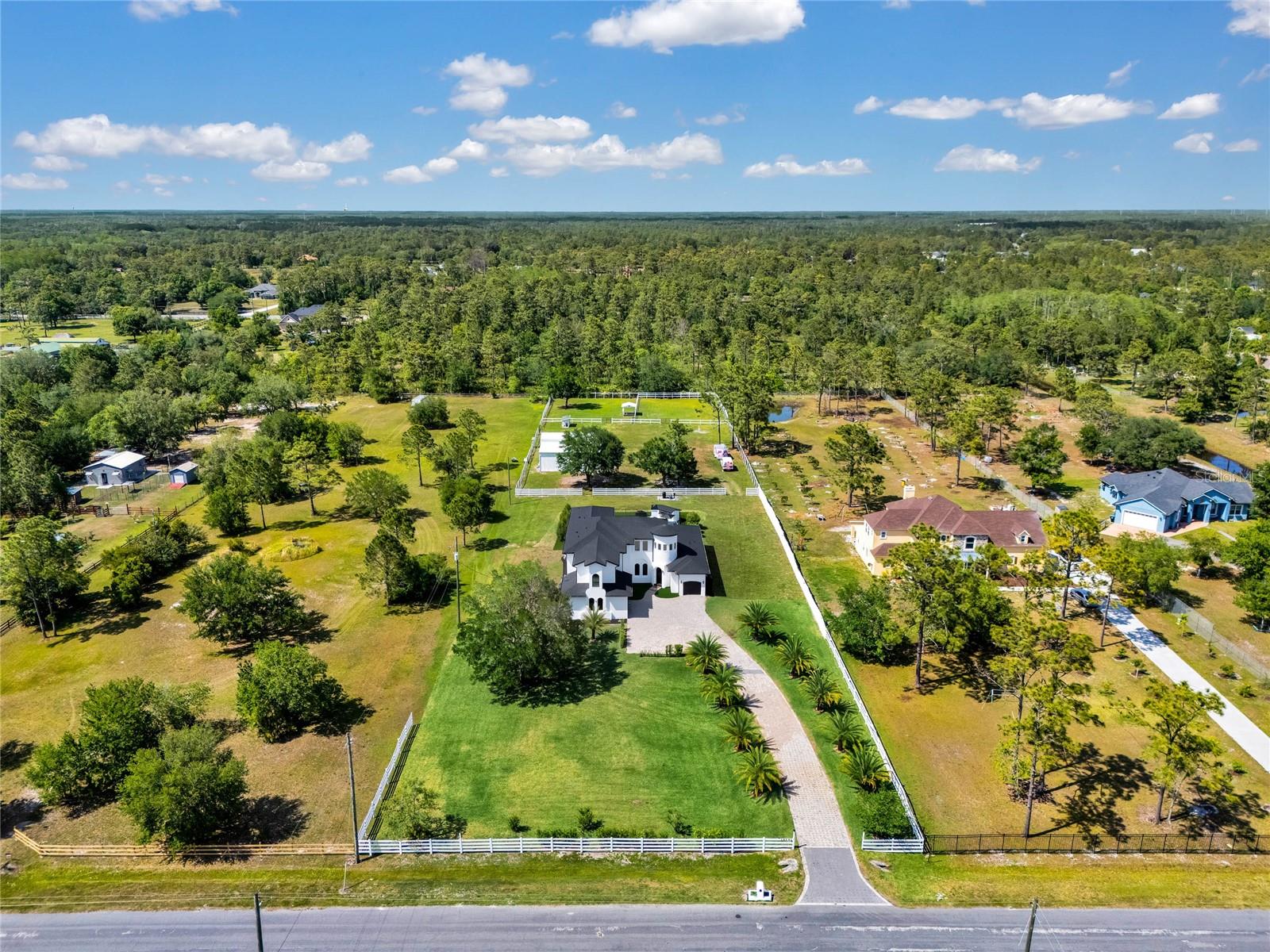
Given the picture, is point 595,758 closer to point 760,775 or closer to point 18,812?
point 760,775

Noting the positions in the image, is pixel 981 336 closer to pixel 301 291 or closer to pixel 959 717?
pixel 959 717

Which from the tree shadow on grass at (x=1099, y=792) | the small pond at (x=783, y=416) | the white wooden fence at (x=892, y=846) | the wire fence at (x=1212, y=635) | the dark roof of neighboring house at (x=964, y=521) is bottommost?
the tree shadow on grass at (x=1099, y=792)

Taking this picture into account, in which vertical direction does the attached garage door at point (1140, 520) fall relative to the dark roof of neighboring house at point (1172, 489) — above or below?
below

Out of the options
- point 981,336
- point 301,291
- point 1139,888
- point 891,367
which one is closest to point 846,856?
point 1139,888

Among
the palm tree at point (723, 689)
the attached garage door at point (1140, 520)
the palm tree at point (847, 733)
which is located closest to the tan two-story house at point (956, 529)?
the attached garage door at point (1140, 520)

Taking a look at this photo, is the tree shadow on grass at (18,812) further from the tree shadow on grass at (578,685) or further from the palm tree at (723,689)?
the palm tree at (723,689)
